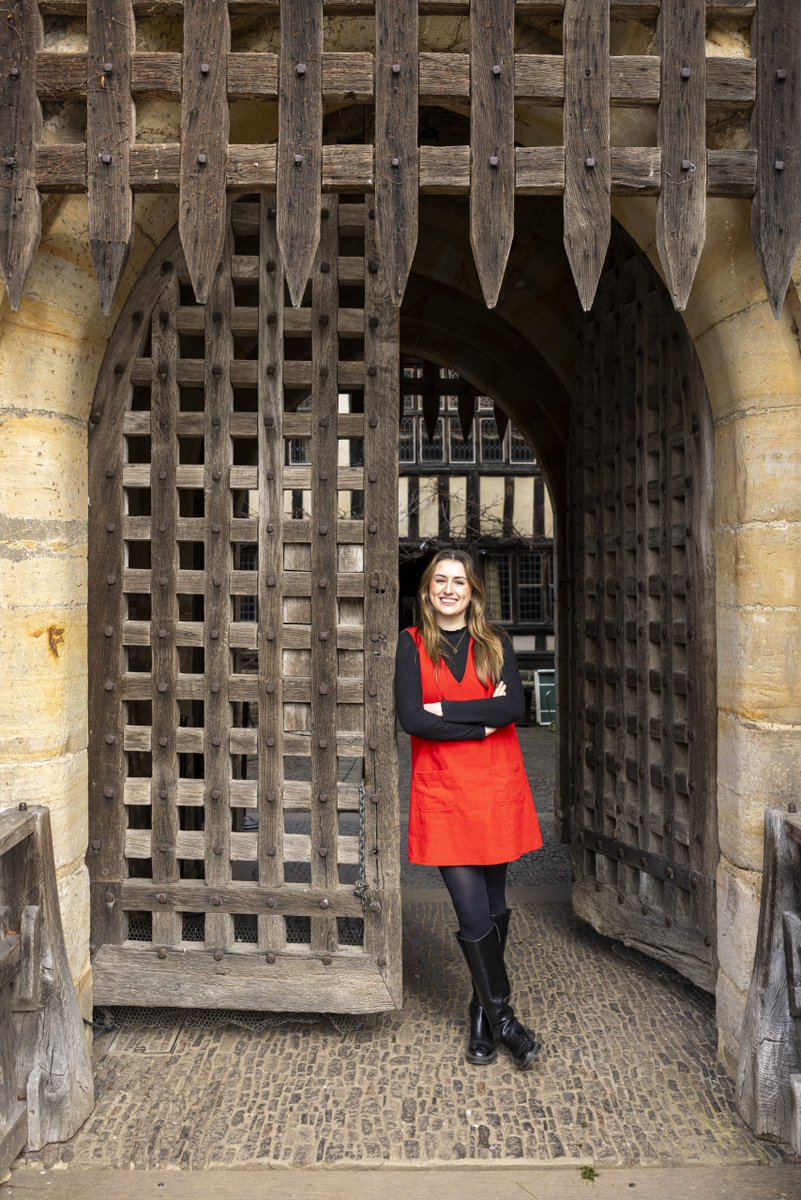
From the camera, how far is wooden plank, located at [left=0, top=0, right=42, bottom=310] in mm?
2225

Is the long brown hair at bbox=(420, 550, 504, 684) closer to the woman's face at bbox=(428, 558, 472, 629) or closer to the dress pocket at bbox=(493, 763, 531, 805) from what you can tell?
the woman's face at bbox=(428, 558, 472, 629)

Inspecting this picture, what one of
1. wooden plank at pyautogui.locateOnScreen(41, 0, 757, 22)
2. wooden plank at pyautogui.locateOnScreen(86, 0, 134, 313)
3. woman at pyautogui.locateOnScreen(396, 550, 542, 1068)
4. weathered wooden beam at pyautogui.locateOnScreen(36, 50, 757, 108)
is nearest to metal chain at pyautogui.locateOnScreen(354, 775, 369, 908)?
woman at pyautogui.locateOnScreen(396, 550, 542, 1068)

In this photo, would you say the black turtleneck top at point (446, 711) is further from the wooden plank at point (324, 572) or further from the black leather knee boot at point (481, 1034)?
the black leather knee boot at point (481, 1034)

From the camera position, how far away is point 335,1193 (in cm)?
218

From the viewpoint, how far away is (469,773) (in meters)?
2.76

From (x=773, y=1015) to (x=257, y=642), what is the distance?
1.86 metres

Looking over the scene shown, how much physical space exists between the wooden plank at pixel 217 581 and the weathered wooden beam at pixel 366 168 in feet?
2.23

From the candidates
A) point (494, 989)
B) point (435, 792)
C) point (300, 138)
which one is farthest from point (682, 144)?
point (494, 989)

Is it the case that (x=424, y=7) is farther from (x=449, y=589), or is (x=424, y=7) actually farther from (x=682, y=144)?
(x=449, y=589)

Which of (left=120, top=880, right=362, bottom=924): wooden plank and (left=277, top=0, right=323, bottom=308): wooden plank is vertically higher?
(left=277, top=0, right=323, bottom=308): wooden plank

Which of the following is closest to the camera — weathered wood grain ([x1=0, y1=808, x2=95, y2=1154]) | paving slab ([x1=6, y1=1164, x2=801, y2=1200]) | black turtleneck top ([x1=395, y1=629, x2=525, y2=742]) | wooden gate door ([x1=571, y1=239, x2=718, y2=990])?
paving slab ([x1=6, y1=1164, x2=801, y2=1200])

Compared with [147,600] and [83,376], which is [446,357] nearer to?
[147,600]

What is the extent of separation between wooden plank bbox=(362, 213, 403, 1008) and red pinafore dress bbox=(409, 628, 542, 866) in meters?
0.12

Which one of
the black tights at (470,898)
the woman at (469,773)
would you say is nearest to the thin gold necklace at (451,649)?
the woman at (469,773)
